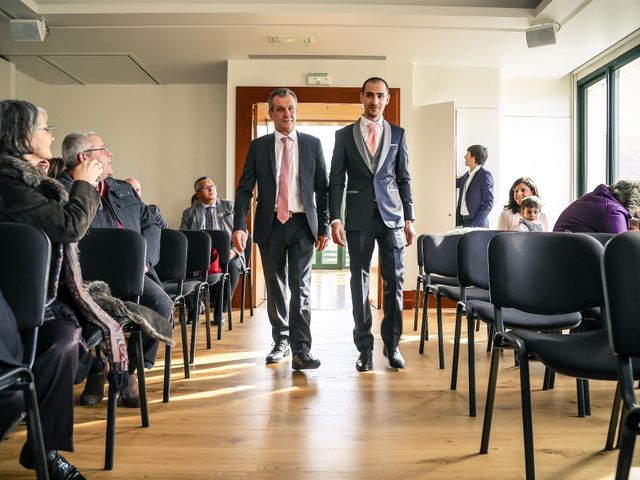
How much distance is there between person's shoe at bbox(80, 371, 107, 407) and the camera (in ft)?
8.41

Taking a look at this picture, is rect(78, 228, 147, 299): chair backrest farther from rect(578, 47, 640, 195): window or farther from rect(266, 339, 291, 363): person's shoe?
rect(578, 47, 640, 195): window

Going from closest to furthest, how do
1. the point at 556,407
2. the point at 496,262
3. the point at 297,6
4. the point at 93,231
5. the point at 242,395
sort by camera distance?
1. the point at 496,262
2. the point at 93,231
3. the point at 556,407
4. the point at 242,395
5. the point at 297,6

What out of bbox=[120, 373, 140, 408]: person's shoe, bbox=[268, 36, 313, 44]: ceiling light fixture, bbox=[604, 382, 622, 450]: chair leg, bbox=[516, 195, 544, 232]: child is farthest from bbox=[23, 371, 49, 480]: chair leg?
bbox=[268, 36, 313, 44]: ceiling light fixture

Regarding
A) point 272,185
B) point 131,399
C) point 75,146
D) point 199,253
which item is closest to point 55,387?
point 131,399

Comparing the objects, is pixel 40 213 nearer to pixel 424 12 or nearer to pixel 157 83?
pixel 424 12

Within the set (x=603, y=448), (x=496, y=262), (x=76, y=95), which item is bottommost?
(x=603, y=448)

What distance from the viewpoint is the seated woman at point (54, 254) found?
1.61 m

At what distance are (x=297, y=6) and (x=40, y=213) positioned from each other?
3579mm

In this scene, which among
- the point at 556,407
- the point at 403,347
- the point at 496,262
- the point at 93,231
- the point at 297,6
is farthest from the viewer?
the point at 297,6

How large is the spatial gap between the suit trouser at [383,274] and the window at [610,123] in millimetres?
3650

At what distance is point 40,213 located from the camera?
1.76 metres

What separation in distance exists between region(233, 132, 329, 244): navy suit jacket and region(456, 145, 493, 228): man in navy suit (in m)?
2.77

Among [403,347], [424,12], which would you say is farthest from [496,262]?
[424,12]

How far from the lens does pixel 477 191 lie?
5.66m
